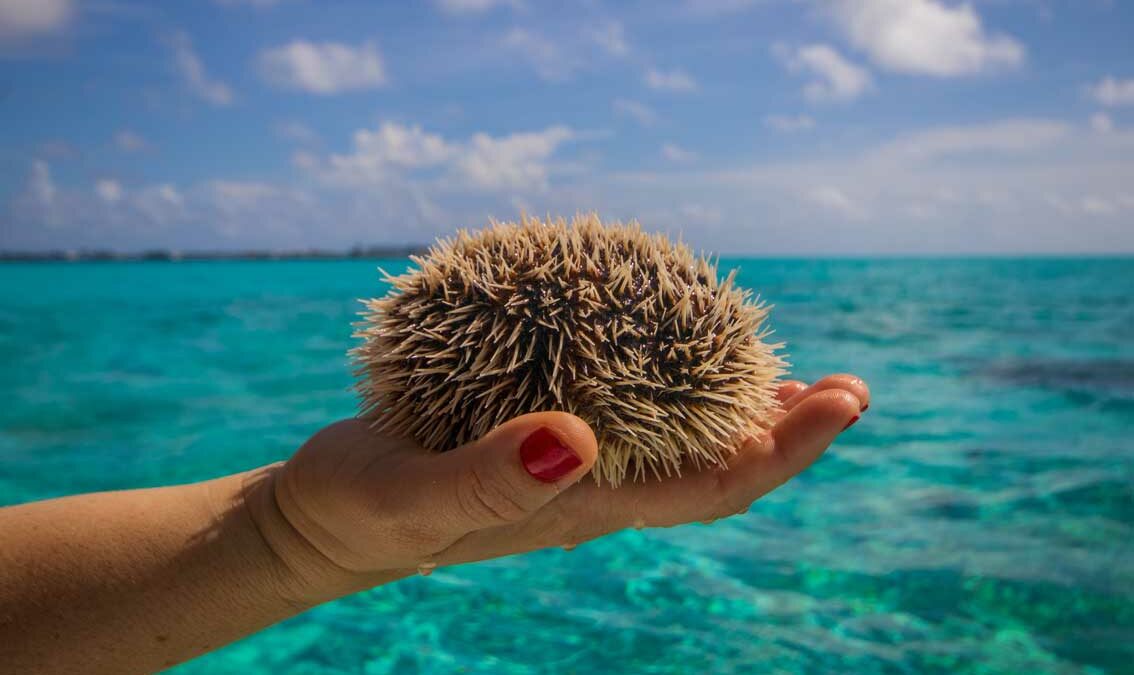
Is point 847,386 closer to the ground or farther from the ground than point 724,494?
farther from the ground


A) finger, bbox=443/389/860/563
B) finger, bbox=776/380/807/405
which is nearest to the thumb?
A: finger, bbox=443/389/860/563

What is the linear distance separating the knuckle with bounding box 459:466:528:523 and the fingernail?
0.42 feet

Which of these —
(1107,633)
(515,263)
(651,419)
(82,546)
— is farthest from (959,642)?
(82,546)

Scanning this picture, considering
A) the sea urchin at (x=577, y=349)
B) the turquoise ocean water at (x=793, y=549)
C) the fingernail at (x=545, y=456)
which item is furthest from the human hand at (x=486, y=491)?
the turquoise ocean water at (x=793, y=549)

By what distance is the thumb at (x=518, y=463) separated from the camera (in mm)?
2590

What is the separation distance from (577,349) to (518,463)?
612 millimetres

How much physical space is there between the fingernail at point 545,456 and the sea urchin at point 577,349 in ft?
1.31

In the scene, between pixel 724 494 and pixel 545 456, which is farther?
pixel 724 494

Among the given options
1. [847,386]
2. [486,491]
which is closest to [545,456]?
[486,491]

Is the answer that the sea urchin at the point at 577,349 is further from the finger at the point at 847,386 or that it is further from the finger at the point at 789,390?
the finger at the point at 789,390

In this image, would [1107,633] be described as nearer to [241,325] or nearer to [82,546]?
[82,546]

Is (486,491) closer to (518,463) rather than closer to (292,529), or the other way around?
(518,463)

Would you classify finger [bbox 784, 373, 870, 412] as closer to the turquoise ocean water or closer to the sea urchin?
the sea urchin

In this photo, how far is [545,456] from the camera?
8.57ft
